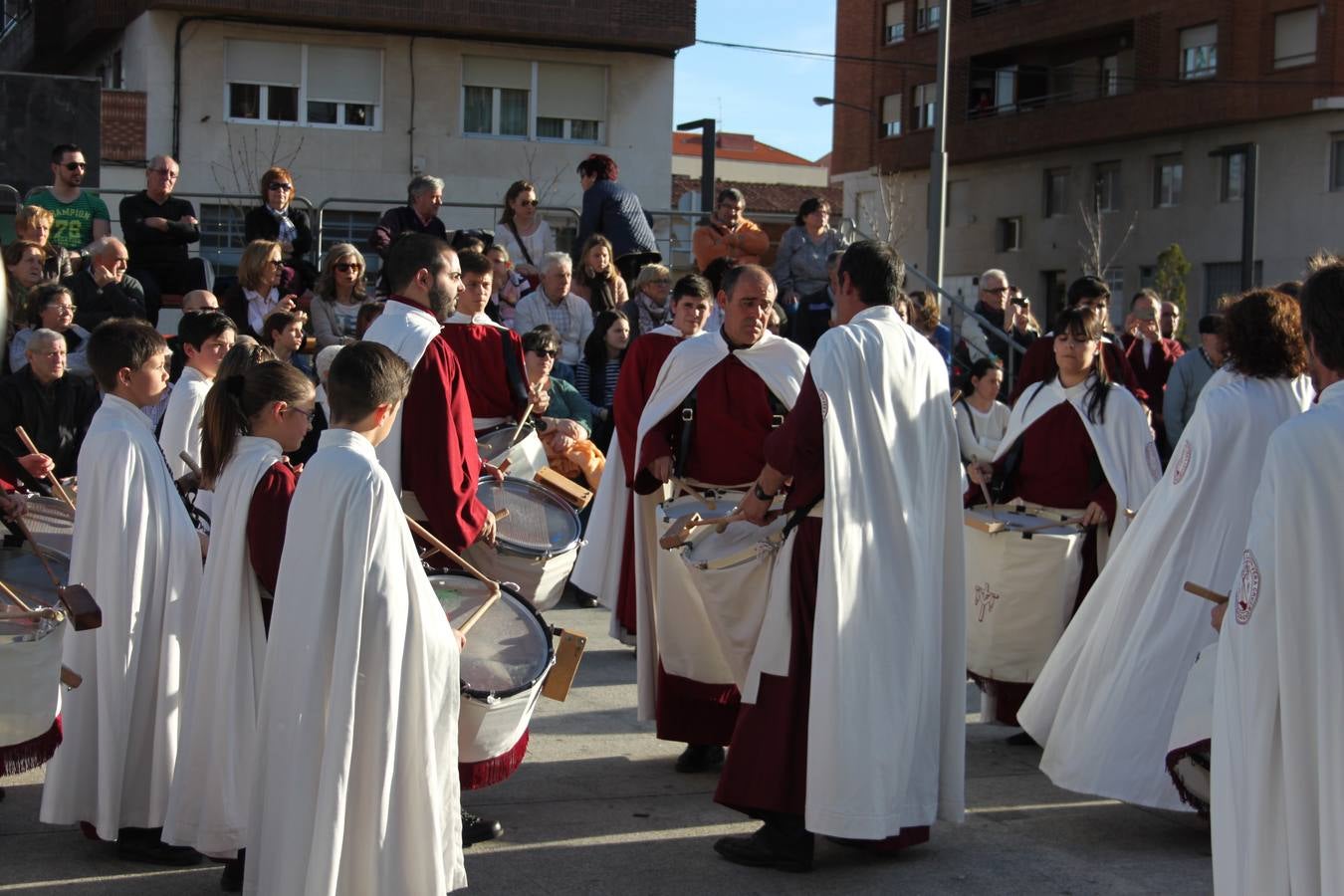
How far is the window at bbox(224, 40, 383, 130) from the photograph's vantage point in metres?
27.0

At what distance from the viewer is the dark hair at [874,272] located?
6055mm

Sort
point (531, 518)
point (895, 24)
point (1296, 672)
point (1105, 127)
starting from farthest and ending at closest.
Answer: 1. point (895, 24)
2. point (1105, 127)
3. point (531, 518)
4. point (1296, 672)

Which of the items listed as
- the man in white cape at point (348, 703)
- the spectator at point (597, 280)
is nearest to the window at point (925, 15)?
the spectator at point (597, 280)

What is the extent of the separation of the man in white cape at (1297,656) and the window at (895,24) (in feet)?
143

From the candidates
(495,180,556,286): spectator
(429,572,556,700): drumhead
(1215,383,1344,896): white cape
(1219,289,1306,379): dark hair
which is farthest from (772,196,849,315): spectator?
(1215,383,1344,896): white cape

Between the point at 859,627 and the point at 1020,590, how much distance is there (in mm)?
2251

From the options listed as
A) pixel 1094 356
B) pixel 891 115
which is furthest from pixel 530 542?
pixel 891 115

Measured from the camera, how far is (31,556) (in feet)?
19.0

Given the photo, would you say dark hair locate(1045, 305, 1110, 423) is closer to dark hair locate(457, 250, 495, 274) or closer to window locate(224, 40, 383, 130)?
dark hair locate(457, 250, 495, 274)

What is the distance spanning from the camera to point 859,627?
5.68m

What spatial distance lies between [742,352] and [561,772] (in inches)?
81.1

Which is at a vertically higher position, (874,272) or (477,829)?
(874,272)

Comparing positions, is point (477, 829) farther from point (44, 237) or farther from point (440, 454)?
point (44, 237)

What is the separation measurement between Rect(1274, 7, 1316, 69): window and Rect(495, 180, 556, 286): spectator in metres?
27.2
